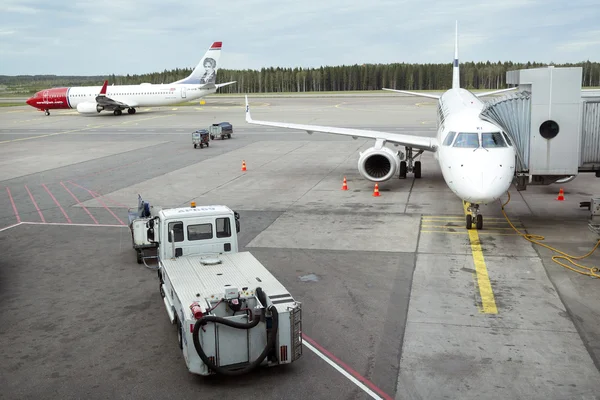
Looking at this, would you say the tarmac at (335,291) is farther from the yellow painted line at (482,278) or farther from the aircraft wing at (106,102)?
the aircraft wing at (106,102)

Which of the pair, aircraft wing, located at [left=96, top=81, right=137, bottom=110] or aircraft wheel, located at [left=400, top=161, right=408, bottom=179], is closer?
aircraft wheel, located at [left=400, top=161, right=408, bottom=179]

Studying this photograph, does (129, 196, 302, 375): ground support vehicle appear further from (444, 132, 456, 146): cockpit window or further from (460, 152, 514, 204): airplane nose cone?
(444, 132, 456, 146): cockpit window

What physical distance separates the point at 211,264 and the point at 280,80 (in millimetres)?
188826

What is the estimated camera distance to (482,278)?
15969mm

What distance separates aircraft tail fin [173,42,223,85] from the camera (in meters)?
85.1

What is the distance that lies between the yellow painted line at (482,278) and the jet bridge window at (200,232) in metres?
6.69

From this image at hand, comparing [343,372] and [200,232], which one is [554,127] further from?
[343,372]

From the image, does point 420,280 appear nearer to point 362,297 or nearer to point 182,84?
point 362,297

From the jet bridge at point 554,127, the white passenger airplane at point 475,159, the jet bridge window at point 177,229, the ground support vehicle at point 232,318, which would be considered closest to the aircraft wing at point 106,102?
the white passenger airplane at point 475,159

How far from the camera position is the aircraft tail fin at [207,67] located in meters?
85.1

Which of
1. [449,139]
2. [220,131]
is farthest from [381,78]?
[449,139]

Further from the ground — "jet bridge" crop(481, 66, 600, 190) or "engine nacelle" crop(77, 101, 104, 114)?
"engine nacelle" crop(77, 101, 104, 114)

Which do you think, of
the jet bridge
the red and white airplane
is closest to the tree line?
the red and white airplane

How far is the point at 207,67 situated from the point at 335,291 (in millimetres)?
74738
